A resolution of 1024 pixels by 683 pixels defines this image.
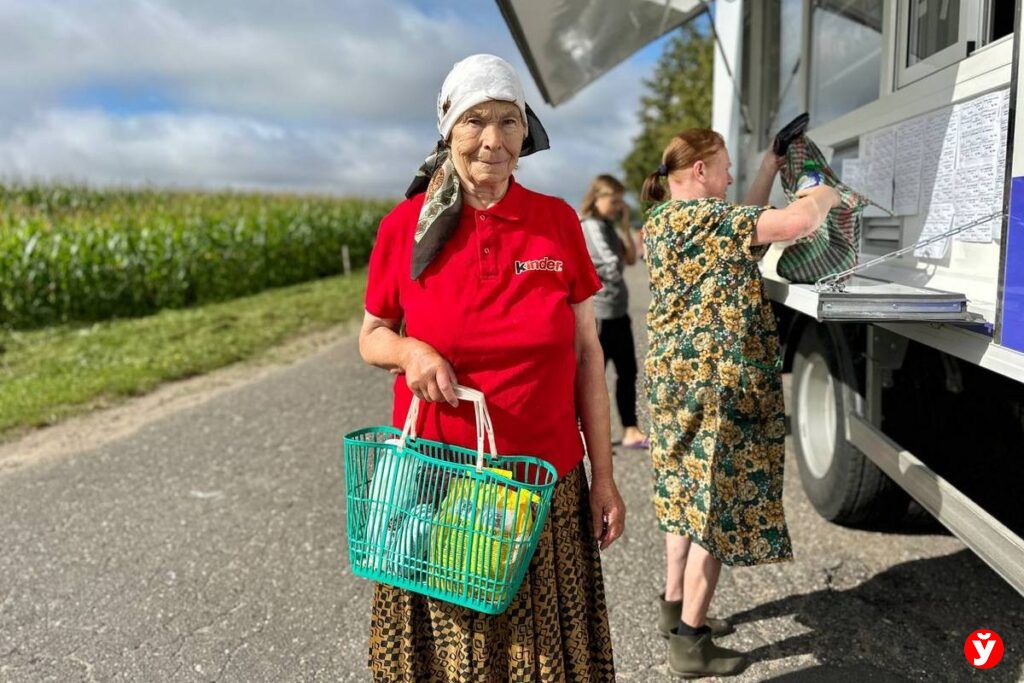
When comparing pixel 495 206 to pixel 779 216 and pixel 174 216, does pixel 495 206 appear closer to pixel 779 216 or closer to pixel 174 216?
pixel 779 216

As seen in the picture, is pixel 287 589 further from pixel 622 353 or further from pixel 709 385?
pixel 622 353

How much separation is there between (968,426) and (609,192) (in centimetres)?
272

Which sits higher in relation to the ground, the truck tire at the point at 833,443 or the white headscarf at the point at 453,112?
the white headscarf at the point at 453,112

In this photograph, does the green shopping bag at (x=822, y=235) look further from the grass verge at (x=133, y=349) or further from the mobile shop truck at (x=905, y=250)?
the grass verge at (x=133, y=349)

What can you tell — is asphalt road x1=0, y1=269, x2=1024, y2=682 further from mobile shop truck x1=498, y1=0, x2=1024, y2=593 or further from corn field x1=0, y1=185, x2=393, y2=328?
corn field x1=0, y1=185, x2=393, y2=328

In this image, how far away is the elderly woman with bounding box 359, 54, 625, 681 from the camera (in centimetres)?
174

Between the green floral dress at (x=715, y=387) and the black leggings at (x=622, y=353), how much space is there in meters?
2.59

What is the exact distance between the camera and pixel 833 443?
12.7ft

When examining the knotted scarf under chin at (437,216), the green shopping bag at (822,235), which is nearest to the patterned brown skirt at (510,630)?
the knotted scarf under chin at (437,216)

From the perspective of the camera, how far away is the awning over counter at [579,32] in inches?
151

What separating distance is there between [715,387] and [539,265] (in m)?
1.08

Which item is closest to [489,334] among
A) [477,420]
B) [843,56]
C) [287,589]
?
[477,420]

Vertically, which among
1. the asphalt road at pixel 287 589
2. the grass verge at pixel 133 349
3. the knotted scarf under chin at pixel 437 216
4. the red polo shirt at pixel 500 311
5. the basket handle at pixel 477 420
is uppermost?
the knotted scarf under chin at pixel 437 216

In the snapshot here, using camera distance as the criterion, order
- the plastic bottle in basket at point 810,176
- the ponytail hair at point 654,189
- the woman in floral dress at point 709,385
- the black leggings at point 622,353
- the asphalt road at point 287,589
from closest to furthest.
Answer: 1. the woman in floral dress at point 709,385
2. the plastic bottle in basket at point 810,176
3. the ponytail hair at point 654,189
4. the asphalt road at point 287,589
5. the black leggings at point 622,353
